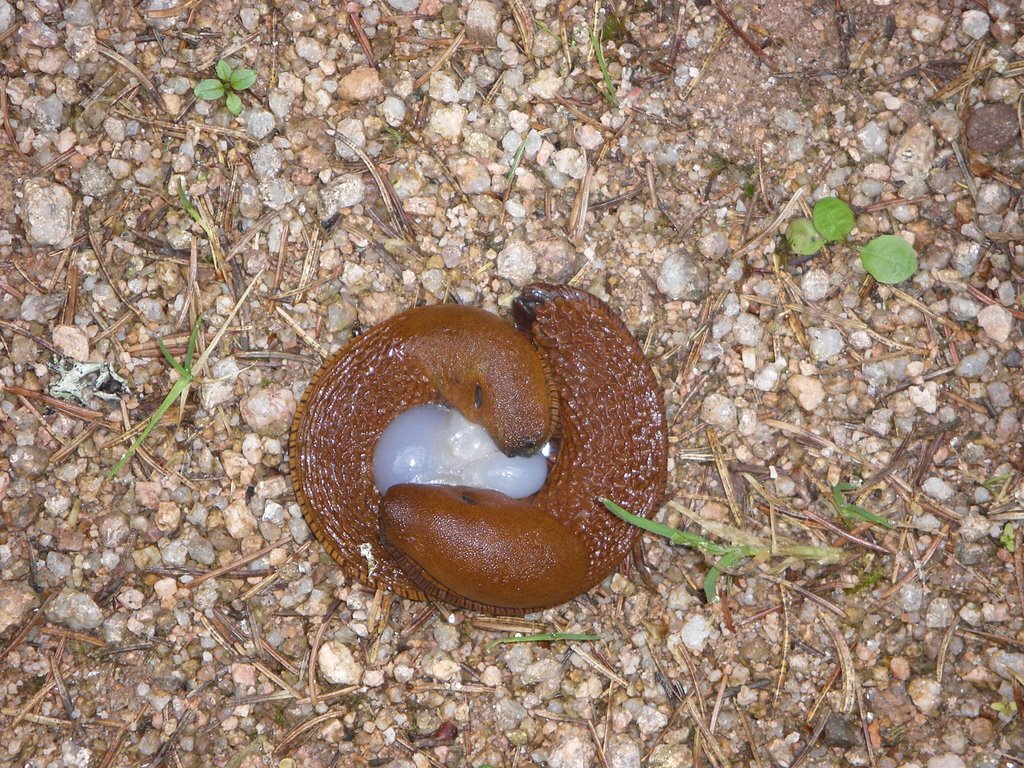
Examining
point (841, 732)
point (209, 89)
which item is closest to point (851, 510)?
point (841, 732)

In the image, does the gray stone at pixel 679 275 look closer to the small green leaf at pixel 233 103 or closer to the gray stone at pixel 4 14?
the small green leaf at pixel 233 103

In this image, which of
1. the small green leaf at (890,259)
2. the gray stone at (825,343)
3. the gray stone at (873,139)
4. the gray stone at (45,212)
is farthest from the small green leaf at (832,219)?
the gray stone at (45,212)

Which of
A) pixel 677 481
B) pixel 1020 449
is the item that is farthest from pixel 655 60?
pixel 1020 449

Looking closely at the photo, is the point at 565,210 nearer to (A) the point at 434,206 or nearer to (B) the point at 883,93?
(A) the point at 434,206

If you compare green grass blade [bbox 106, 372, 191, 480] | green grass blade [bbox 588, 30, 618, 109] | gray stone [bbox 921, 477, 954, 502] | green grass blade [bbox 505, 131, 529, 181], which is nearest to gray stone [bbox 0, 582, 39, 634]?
green grass blade [bbox 106, 372, 191, 480]

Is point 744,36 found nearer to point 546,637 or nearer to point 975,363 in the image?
point 975,363

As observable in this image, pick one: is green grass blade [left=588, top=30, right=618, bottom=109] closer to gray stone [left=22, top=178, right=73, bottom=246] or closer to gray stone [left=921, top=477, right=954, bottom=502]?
gray stone [left=921, top=477, right=954, bottom=502]

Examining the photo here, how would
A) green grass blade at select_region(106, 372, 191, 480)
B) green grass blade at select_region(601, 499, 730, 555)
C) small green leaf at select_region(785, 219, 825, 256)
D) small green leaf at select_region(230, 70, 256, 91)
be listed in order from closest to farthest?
green grass blade at select_region(601, 499, 730, 555)
green grass blade at select_region(106, 372, 191, 480)
small green leaf at select_region(230, 70, 256, 91)
small green leaf at select_region(785, 219, 825, 256)
